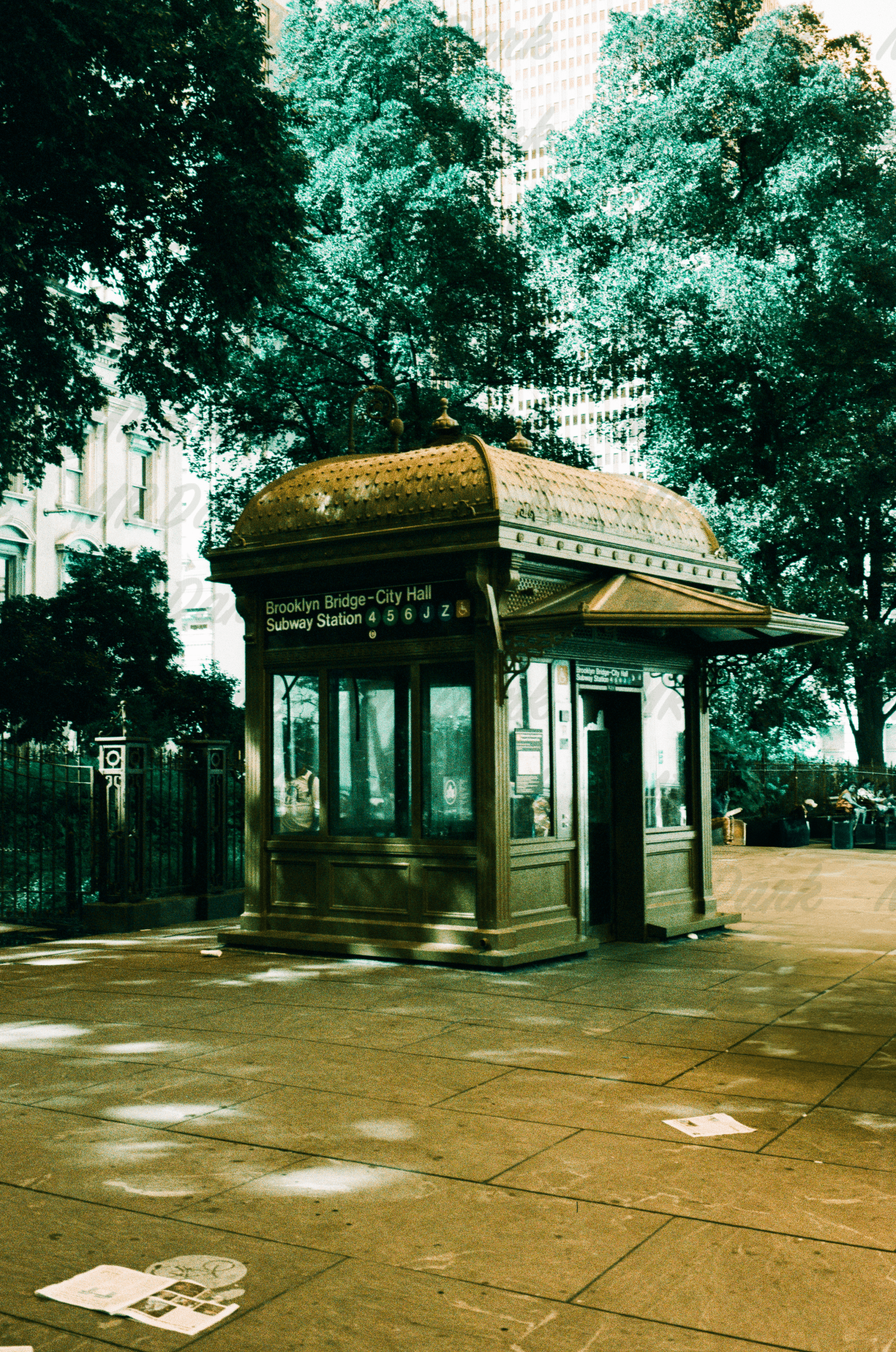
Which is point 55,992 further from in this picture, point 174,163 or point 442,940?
point 174,163

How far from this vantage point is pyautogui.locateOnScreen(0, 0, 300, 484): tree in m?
16.1

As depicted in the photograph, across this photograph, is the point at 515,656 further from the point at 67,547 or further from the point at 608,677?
the point at 67,547

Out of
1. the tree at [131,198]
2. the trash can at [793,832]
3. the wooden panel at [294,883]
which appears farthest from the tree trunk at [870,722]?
the wooden panel at [294,883]

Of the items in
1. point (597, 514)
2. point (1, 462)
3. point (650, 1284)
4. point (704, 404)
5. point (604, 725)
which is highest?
point (704, 404)

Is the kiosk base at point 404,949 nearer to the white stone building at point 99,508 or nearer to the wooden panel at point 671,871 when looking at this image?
the wooden panel at point 671,871

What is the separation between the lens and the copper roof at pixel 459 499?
1030 cm

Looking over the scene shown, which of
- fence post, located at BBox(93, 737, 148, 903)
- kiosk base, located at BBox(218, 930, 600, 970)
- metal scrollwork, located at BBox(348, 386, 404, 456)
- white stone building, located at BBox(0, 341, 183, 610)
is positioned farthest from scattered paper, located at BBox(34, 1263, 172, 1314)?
white stone building, located at BBox(0, 341, 183, 610)

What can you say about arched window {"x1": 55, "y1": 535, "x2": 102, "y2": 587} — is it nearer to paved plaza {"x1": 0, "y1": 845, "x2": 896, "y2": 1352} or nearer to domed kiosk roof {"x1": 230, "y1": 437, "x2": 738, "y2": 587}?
domed kiosk roof {"x1": 230, "y1": 437, "x2": 738, "y2": 587}

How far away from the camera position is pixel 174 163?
61.9ft

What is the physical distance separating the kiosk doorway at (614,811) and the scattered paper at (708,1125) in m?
5.67

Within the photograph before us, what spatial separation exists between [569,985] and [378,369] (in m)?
19.7

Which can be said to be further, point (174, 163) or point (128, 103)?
point (174, 163)

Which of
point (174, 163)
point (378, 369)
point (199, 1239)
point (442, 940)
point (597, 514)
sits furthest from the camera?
point (378, 369)

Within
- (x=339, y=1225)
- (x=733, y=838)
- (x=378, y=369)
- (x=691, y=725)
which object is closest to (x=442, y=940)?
(x=691, y=725)
